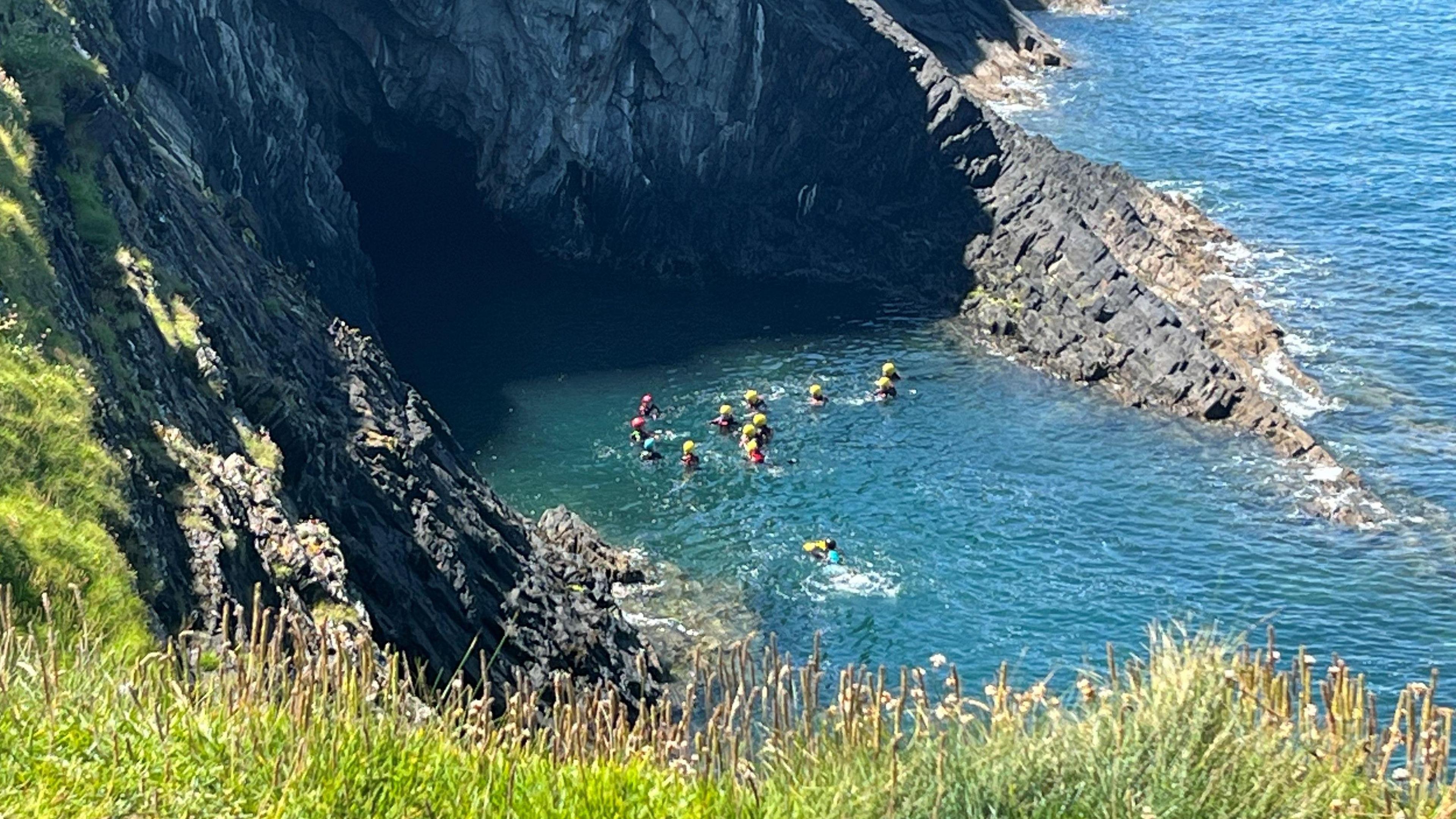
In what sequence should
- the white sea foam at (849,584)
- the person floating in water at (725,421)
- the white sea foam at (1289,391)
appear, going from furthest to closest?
the person floating in water at (725,421)
the white sea foam at (1289,391)
the white sea foam at (849,584)

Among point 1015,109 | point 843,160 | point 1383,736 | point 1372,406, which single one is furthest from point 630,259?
point 1383,736

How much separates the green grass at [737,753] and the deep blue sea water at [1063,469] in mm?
25917

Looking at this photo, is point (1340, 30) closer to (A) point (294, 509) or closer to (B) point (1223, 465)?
(B) point (1223, 465)

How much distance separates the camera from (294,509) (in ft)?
114

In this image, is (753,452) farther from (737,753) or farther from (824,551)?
(737,753)

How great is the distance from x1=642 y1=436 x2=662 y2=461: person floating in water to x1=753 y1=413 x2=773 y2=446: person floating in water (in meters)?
4.17

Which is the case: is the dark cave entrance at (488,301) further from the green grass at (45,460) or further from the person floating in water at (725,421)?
the green grass at (45,460)

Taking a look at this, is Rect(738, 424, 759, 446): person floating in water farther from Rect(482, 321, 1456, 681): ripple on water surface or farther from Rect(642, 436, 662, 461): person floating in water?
Rect(642, 436, 662, 461): person floating in water

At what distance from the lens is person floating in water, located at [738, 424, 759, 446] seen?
206 ft

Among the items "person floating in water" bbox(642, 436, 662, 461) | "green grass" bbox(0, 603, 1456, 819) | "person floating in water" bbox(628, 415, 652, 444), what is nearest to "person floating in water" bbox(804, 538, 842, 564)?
"person floating in water" bbox(642, 436, 662, 461)

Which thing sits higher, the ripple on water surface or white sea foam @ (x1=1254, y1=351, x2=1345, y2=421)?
white sea foam @ (x1=1254, y1=351, x2=1345, y2=421)

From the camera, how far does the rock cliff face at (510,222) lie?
34688 millimetres

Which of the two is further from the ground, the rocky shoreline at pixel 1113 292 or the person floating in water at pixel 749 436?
the rocky shoreline at pixel 1113 292

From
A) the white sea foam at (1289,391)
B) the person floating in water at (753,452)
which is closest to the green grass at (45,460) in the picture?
the person floating in water at (753,452)
